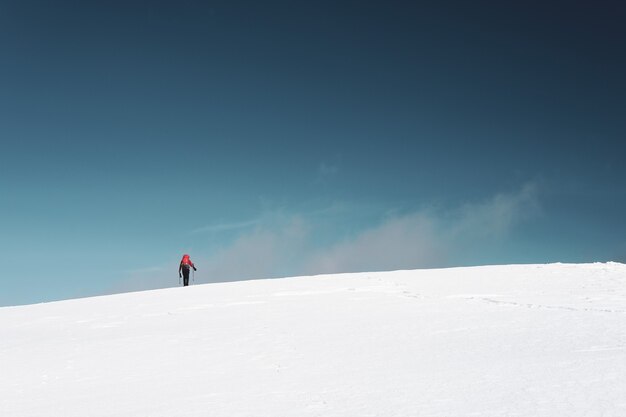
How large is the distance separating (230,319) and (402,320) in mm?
3738

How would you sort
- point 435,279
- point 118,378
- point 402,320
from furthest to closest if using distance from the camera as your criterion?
point 435,279 < point 402,320 < point 118,378

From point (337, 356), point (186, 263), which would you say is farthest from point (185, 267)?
point (337, 356)

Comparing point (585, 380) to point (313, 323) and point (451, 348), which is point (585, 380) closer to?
point (451, 348)

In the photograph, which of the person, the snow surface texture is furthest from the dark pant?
the snow surface texture

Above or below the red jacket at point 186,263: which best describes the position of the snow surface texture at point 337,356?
below

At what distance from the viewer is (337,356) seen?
7277 mm

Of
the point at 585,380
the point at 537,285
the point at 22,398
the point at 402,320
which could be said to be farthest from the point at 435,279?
the point at 22,398

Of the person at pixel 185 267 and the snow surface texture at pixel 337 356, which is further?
the person at pixel 185 267

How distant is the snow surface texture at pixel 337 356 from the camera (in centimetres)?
507

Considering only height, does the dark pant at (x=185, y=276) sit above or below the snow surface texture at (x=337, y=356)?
above

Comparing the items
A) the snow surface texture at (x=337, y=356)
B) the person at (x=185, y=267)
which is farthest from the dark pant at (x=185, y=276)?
the snow surface texture at (x=337, y=356)

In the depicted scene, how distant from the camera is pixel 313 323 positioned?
10.0 m

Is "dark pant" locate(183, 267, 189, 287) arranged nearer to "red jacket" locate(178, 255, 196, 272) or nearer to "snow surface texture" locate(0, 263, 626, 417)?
"red jacket" locate(178, 255, 196, 272)

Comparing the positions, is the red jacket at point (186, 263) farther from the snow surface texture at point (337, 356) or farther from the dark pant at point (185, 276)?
the snow surface texture at point (337, 356)
